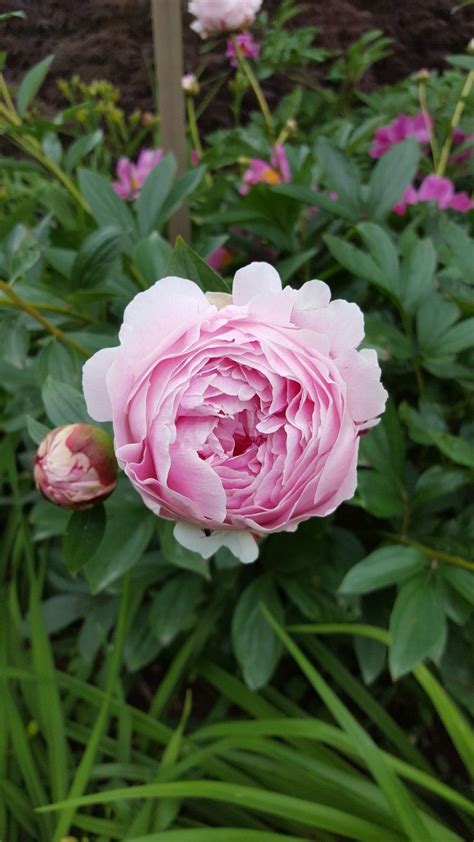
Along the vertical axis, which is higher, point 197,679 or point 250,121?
point 250,121

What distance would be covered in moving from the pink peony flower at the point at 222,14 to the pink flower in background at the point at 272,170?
17cm

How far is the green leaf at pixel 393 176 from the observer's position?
84 centimetres

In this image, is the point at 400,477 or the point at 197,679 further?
the point at 197,679

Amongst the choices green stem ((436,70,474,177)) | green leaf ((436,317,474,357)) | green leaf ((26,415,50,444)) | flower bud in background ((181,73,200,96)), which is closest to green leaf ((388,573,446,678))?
green leaf ((436,317,474,357))

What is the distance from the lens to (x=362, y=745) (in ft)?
1.98

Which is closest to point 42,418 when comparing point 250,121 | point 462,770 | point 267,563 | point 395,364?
point 267,563

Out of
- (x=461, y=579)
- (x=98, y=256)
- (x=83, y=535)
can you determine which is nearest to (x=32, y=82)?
(x=98, y=256)

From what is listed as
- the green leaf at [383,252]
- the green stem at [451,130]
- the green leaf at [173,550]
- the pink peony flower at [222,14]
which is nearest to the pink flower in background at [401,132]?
the green stem at [451,130]

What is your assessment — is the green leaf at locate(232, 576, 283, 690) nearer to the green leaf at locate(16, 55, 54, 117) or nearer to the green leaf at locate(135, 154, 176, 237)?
the green leaf at locate(135, 154, 176, 237)

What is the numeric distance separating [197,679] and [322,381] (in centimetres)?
72

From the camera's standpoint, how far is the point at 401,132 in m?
1.08

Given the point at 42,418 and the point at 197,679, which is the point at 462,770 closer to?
the point at 197,679

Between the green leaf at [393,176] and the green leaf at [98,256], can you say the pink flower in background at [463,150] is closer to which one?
the green leaf at [393,176]

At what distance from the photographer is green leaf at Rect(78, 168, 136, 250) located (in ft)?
2.58
